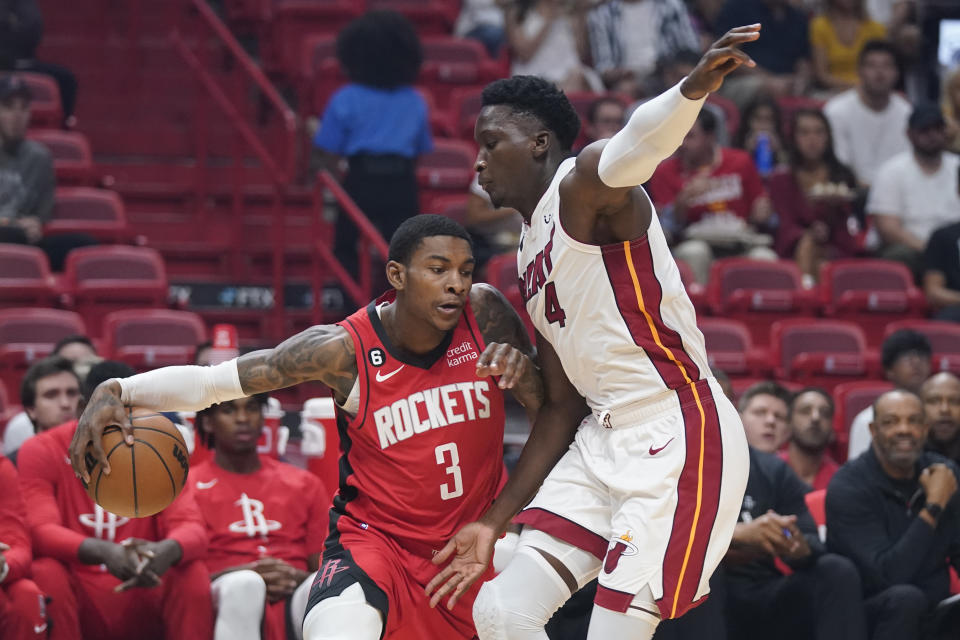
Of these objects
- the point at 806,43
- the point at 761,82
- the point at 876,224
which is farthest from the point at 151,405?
the point at 806,43

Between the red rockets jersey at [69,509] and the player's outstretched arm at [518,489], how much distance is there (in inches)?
63.3

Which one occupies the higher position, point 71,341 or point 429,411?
point 71,341

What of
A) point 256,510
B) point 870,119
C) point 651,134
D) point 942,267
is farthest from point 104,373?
point 870,119

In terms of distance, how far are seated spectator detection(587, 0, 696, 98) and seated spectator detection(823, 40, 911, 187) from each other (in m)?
1.25

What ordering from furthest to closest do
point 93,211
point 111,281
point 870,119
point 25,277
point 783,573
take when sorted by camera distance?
point 870,119
point 93,211
point 111,281
point 25,277
point 783,573

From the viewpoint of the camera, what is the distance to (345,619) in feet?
14.7

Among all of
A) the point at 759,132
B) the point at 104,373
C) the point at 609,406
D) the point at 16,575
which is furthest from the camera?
the point at 759,132

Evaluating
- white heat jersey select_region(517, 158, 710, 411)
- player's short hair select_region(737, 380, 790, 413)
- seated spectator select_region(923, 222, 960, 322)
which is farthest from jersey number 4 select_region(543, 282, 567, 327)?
seated spectator select_region(923, 222, 960, 322)

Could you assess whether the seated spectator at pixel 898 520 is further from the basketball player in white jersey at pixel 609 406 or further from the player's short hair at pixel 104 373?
the player's short hair at pixel 104 373

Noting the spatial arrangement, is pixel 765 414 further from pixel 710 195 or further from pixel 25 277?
pixel 25 277

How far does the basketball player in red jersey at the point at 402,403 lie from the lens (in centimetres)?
462

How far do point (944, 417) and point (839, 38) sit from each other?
5.75 m

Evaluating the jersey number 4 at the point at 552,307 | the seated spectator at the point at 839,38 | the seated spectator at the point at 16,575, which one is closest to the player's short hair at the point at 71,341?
the seated spectator at the point at 16,575

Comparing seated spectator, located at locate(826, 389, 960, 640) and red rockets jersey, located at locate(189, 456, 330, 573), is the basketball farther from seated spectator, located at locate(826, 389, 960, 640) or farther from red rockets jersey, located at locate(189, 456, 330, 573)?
seated spectator, located at locate(826, 389, 960, 640)
